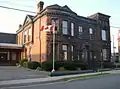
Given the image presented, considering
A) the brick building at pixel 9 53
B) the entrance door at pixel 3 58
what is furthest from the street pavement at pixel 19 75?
the entrance door at pixel 3 58

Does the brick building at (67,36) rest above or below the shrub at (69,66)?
above

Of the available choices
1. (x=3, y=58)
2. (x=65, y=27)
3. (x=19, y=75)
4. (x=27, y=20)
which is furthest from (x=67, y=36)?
(x=3, y=58)

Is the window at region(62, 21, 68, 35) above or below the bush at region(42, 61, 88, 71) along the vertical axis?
above

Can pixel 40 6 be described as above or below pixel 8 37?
above

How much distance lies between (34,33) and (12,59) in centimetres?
951

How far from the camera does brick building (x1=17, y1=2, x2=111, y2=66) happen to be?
3522cm

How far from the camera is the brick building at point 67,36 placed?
116 feet

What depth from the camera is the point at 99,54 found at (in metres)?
44.1

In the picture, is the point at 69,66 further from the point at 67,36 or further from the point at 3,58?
the point at 3,58

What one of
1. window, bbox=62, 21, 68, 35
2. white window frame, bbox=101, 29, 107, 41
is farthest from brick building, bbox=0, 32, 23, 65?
white window frame, bbox=101, 29, 107, 41

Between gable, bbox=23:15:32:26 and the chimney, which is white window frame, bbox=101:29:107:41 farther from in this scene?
gable, bbox=23:15:32:26

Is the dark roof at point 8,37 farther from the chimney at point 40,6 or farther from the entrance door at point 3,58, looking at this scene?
the chimney at point 40,6

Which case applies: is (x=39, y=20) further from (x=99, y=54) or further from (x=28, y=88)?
(x=28, y=88)

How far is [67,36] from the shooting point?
36.4m
